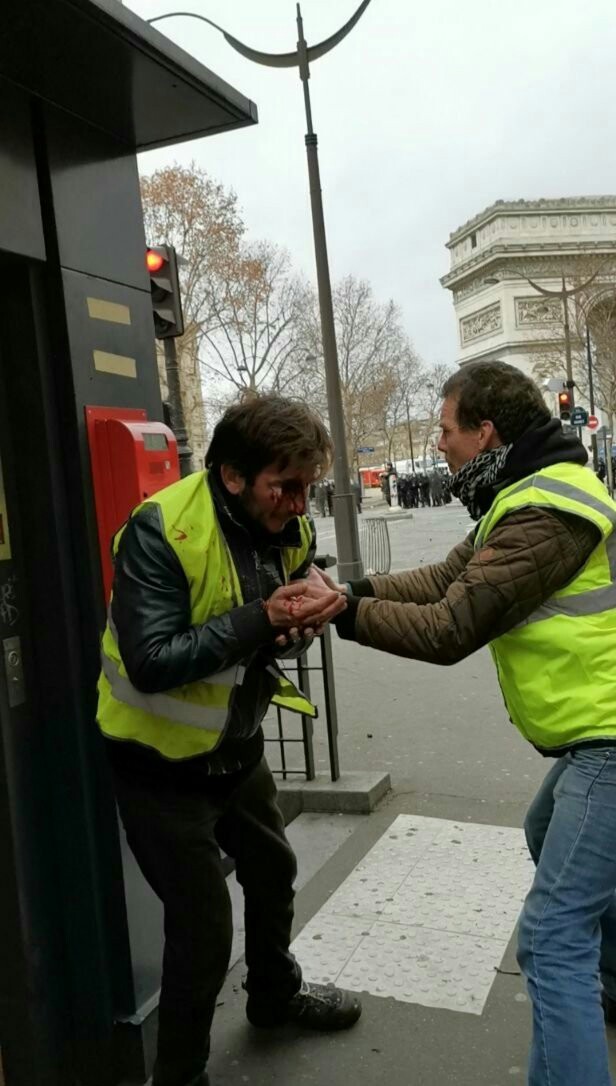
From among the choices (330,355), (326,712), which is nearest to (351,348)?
(330,355)

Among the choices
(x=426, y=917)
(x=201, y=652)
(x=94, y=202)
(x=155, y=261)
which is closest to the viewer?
(x=201, y=652)

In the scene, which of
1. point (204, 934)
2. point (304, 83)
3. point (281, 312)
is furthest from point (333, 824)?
point (281, 312)

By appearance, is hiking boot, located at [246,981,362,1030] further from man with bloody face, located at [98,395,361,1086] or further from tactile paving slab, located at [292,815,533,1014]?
man with bloody face, located at [98,395,361,1086]

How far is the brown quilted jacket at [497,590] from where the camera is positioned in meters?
2.02

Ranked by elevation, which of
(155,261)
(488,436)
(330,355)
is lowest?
(488,436)

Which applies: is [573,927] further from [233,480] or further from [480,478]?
[233,480]

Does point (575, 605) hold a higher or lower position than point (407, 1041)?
higher

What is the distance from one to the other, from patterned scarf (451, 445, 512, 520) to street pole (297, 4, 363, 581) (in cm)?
1003

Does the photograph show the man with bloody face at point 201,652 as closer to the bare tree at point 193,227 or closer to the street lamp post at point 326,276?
the street lamp post at point 326,276

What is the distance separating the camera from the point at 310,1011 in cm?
269

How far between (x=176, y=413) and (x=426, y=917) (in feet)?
19.6

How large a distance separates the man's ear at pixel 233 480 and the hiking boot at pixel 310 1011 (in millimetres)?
1626

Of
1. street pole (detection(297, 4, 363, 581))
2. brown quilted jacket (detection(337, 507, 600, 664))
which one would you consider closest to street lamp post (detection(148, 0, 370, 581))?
street pole (detection(297, 4, 363, 581))

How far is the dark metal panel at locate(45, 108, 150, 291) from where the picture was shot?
7.91 feet
